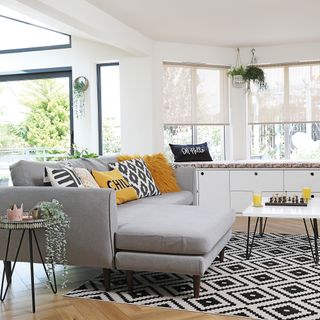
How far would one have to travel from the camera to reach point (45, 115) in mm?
7355

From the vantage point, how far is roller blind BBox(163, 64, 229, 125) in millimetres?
6641

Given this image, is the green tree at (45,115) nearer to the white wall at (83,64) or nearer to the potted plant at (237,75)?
the white wall at (83,64)

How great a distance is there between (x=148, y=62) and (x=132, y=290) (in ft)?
12.5

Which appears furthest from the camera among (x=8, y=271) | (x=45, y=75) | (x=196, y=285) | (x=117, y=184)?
(x=45, y=75)

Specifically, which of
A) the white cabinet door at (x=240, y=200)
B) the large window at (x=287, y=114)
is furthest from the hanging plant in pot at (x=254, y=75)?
the white cabinet door at (x=240, y=200)

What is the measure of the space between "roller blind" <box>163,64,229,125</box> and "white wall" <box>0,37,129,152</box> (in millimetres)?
Result: 961

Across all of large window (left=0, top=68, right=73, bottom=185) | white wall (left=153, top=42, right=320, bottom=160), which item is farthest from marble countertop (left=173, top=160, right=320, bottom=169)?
large window (left=0, top=68, right=73, bottom=185)

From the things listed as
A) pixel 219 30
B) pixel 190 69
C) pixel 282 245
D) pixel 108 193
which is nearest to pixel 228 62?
pixel 190 69

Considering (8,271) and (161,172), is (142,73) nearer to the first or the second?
(161,172)

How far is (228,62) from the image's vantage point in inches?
272

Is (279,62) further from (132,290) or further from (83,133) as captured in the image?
(132,290)

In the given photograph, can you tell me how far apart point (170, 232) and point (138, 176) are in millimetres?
1631

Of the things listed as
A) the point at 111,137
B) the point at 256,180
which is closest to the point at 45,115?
the point at 111,137

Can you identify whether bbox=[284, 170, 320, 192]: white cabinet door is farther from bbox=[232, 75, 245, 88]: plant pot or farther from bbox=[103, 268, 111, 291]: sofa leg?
bbox=[103, 268, 111, 291]: sofa leg
